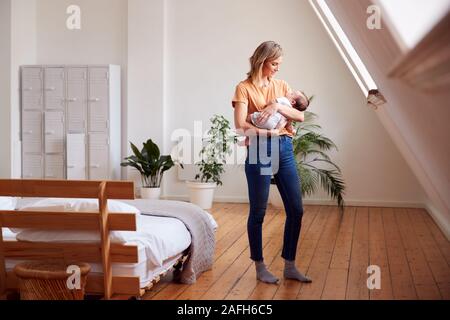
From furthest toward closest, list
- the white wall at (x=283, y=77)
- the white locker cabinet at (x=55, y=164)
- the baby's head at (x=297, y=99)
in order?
the white locker cabinet at (x=55, y=164) → the white wall at (x=283, y=77) → the baby's head at (x=297, y=99)

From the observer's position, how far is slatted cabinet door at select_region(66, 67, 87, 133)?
8297mm

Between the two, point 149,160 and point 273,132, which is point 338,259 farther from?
point 149,160

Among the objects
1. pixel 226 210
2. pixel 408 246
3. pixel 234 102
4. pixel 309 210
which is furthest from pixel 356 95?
pixel 234 102

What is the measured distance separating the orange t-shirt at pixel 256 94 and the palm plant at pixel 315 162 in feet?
12.5

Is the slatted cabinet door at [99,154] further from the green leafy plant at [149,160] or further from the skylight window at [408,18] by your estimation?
the skylight window at [408,18]

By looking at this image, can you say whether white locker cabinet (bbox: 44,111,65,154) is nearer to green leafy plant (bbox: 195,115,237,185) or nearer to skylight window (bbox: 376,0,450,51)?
green leafy plant (bbox: 195,115,237,185)

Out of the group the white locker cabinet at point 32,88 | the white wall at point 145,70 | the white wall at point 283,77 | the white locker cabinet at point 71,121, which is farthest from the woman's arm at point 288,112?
the white locker cabinet at point 32,88

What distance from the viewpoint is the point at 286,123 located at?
361cm

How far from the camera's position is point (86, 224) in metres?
3.12

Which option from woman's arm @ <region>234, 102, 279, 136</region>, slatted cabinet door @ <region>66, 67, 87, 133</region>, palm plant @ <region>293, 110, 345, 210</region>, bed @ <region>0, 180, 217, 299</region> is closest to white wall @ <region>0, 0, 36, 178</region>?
slatted cabinet door @ <region>66, 67, 87, 133</region>

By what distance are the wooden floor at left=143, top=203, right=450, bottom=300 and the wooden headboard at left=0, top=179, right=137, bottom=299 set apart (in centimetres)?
42

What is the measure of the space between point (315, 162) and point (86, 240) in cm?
506

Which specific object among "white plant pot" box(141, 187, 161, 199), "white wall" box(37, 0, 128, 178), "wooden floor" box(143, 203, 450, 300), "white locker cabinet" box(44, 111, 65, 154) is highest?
"white wall" box(37, 0, 128, 178)

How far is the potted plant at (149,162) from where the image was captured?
7.93 metres
